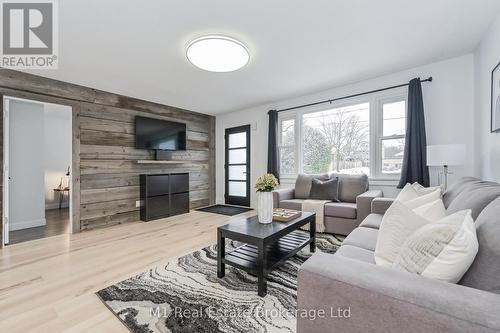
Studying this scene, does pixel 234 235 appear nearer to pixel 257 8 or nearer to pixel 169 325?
pixel 169 325

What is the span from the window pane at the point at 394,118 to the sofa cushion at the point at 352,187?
31.9 inches

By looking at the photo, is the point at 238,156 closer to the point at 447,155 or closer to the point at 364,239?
the point at 447,155

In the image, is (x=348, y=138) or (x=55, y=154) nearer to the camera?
(x=348, y=138)

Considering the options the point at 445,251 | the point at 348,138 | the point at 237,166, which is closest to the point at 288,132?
the point at 348,138

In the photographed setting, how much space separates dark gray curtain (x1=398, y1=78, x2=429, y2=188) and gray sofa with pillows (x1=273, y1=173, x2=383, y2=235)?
494mm

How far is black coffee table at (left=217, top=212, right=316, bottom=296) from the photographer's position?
Answer: 1743 mm

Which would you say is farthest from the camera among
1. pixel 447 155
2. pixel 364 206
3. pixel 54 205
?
pixel 54 205

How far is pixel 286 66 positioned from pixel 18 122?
4.42 meters

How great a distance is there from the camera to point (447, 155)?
2.42m

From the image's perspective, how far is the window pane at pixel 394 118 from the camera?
11.0ft

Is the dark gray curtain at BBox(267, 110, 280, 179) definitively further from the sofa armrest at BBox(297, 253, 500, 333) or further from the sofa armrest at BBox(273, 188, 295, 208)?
the sofa armrest at BBox(297, 253, 500, 333)

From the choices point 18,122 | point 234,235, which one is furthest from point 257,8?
point 18,122

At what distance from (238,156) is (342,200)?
2.74 metres

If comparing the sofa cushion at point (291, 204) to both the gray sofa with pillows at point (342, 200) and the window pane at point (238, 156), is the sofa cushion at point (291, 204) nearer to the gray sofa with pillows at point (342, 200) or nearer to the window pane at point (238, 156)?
the gray sofa with pillows at point (342, 200)
